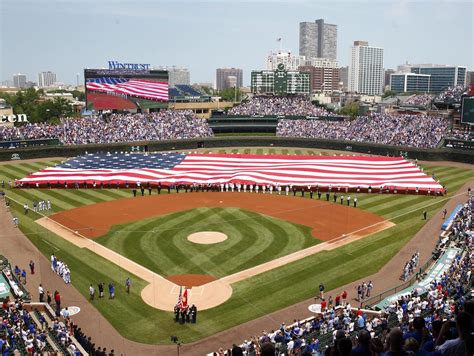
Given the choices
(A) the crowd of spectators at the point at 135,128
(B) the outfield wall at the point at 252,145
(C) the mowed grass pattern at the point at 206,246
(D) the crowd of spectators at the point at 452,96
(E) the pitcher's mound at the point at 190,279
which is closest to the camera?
(E) the pitcher's mound at the point at 190,279

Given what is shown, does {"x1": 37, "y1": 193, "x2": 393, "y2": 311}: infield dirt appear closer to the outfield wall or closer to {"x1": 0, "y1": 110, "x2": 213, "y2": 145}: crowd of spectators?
the outfield wall

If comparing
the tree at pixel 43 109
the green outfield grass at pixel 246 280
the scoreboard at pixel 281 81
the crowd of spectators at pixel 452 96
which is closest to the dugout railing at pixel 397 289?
the green outfield grass at pixel 246 280

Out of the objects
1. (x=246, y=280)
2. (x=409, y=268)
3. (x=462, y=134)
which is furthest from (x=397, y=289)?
(x=462, y=134)

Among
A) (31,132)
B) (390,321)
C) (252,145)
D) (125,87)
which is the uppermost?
(125,87)

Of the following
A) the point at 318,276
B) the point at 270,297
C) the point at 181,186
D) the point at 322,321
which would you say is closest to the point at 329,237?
the point at 318,276

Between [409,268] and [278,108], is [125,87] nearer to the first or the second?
[278,108]

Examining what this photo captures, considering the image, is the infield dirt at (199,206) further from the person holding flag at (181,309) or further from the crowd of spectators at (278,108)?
the crowd of spectators at (278,108)
